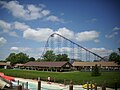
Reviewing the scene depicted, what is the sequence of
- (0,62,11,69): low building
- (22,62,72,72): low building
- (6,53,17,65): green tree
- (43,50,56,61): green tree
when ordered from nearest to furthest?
(0,62,11,69): low building → (22,62,72,72): low building → (6,53,17,65): green tree → (43,50,56,61): green tree

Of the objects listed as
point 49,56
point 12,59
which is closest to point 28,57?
point 49,56

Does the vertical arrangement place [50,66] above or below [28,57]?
below

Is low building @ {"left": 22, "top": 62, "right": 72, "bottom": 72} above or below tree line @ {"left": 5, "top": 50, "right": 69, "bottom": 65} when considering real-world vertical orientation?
below

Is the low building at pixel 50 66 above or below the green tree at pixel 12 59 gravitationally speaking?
below

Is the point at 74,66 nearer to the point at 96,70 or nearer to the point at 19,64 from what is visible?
the point at 19,64

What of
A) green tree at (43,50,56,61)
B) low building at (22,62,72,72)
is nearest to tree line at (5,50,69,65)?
green tree at (43,50,56,61)

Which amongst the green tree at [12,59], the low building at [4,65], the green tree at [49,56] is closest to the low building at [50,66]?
the green tree at [12,59]

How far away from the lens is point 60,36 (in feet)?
83.0

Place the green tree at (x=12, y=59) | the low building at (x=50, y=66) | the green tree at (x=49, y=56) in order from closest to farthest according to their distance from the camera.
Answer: the low building at (x=50, y=66) < the green tree at (x=12, y=59) < the green tree at (x=49, y=56)

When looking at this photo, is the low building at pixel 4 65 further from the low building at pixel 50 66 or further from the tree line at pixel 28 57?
the low building at pixel 50 66

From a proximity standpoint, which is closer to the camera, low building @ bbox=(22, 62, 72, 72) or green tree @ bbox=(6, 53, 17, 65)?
low building @ bbox=(22, 62, 72, 72)

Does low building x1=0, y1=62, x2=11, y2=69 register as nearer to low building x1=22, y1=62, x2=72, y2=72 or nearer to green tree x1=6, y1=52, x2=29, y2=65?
green tree x1=6, y1=52, x2=29, y2=65

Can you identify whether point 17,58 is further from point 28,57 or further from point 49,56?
point 49,56

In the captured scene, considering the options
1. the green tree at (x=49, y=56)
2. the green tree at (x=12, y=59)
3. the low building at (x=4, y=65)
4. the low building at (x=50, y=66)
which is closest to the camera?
the low building at (x=4, y=65)
